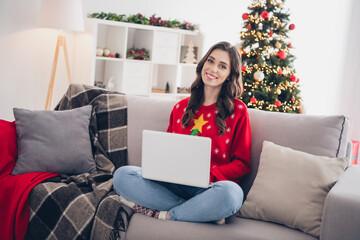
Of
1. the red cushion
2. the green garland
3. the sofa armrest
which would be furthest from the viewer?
the green garland

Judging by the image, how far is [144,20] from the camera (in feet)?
15.0

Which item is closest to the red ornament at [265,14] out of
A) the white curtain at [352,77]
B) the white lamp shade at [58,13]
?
the white curtain at [352,77]

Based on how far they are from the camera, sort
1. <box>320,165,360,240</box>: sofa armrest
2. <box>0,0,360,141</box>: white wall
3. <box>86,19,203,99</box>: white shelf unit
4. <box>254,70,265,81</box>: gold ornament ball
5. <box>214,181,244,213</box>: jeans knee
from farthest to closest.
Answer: <box>86,19,203,99</box>: white shelf unit → <box>254,70,265,81</box>: gold ornament ball → <box>0,0,360,141</box>: white wall → <box>214,181,244,213</box>: jeans knee → <box>320,165,360,240</box>: sofa armrest

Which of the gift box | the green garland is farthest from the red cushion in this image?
the gift box

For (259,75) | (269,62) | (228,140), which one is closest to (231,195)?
(228,140)

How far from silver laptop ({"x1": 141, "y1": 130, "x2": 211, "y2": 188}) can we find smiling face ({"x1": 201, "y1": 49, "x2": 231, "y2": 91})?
637 millimetres

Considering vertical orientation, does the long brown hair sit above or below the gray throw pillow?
above

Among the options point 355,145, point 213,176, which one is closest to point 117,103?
point 213,176

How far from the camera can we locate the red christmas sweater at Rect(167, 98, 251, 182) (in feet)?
6.70

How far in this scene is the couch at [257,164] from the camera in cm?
161

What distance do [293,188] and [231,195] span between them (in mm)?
293

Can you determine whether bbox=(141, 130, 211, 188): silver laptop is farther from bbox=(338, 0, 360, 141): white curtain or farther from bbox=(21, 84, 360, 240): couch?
bbox=(338, 0, 360, 141): white curtain

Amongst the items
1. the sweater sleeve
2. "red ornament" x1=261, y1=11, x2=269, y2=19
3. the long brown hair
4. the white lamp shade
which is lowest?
the sweater sleeve

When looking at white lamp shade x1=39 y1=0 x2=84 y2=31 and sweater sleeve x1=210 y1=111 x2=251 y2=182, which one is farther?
white lamp shade x1=39 y1=0 x2=84 y2=31
